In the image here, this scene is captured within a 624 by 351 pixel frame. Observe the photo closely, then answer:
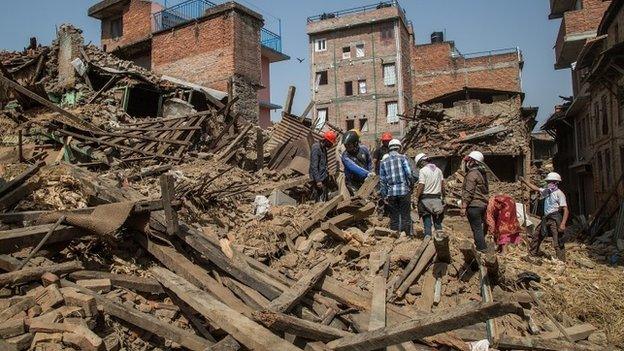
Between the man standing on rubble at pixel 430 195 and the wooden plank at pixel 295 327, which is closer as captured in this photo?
the wooden plank at pixel 295 327

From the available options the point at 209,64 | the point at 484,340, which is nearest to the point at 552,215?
the point at 484,340

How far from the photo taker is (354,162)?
30.1 feet

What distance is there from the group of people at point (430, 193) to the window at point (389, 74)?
31.1 metres

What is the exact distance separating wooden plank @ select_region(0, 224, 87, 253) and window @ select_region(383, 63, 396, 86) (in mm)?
36250

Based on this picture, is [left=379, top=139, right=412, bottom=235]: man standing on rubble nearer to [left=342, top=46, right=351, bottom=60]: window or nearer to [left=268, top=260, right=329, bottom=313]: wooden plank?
[left=268, top=260, right=329, bottom=313]: wooden plank

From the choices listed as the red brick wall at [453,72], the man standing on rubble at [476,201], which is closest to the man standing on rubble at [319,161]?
the man standing on rubble at [476,201]

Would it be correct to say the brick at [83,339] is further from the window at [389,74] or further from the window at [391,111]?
the window at [389,74]

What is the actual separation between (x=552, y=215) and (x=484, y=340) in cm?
530

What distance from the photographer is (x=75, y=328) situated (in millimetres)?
3889

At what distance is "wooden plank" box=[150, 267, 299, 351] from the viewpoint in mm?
3953

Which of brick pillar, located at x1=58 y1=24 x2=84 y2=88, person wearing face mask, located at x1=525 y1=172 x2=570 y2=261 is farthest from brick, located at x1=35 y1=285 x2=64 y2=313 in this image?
brick pillar, located at x1=58 y1=24 x2=84 y2=88

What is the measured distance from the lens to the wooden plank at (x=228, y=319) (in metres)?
3.95

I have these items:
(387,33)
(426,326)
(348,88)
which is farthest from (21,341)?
(387,33)

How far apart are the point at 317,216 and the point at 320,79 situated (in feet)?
118
